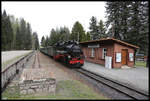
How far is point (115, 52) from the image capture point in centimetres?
1165

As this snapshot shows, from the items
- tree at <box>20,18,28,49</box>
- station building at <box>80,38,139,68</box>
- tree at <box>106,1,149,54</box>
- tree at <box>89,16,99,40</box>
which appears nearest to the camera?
station building at <box>80,38,139,68</box>

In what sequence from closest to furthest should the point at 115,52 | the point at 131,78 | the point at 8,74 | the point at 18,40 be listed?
the point at 8,74 < the point at 131,78 < the point at 115,52 < the point at 18,40

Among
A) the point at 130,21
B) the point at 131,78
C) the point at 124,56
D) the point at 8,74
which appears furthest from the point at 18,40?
the point at 131,78

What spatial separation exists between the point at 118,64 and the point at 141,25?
8311mm

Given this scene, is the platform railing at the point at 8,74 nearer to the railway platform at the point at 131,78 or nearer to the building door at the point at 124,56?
the railway platform at the point at 131,78

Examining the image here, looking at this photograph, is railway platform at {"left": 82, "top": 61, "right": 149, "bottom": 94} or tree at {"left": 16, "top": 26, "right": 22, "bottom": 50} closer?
railway platform at {"left": 82, "top": 61, "right": 149, "bottom": 94}

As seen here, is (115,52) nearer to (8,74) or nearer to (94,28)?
(8,74)

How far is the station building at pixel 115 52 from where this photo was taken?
11.7 metres

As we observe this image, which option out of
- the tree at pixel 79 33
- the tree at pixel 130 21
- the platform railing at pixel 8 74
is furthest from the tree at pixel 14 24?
the platform railing at pixel 8 74

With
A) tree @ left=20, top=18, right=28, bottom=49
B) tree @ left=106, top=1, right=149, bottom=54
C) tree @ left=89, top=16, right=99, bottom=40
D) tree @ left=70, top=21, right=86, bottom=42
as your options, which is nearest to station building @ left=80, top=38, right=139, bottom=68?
tree @ left=106, top=1, right=149, bottom=54

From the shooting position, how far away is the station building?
460 inches

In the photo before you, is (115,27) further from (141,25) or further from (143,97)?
(143,97)

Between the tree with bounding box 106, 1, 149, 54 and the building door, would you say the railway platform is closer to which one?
the building door

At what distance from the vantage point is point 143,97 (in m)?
4.46
